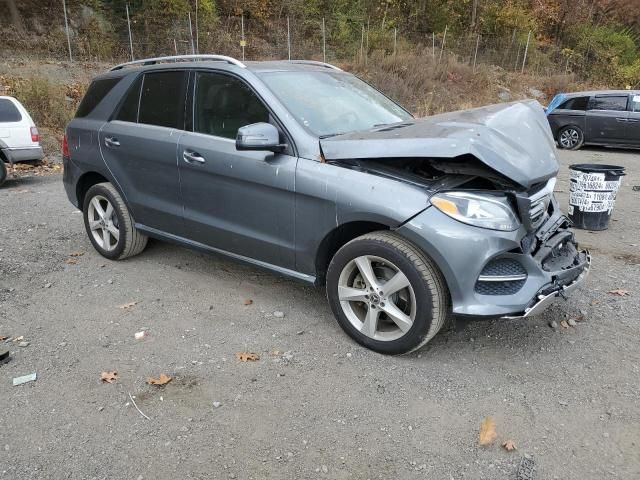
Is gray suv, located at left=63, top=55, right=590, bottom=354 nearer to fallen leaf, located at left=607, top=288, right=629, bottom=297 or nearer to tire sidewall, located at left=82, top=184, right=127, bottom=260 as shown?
tire sidewall, located at left=82, top=184, right=127, bottom=260

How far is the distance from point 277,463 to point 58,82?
15.4 m

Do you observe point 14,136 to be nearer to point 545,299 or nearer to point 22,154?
point 22,154

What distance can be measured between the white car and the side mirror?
746 centimetres

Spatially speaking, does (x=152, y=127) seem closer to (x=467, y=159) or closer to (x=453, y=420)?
(x=467, y=159)

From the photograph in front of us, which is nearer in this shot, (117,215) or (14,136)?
(117,215)

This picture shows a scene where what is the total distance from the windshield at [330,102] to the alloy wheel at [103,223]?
2201mm

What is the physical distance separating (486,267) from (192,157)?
234 cm

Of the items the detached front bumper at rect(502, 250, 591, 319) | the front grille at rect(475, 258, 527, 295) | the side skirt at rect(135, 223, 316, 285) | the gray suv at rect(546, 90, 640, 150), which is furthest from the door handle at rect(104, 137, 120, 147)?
the gray suv at rect(546, 90, 640, 150)

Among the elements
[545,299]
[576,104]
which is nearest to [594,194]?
[545,299]

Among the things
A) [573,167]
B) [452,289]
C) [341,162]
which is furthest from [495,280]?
[573,167]

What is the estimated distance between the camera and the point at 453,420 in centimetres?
288

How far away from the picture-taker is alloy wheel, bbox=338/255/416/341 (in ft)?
10.8

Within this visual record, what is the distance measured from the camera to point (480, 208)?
3100 mm

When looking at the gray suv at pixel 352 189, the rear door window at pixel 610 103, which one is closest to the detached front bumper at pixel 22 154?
the gray suv at pixel 352 189
